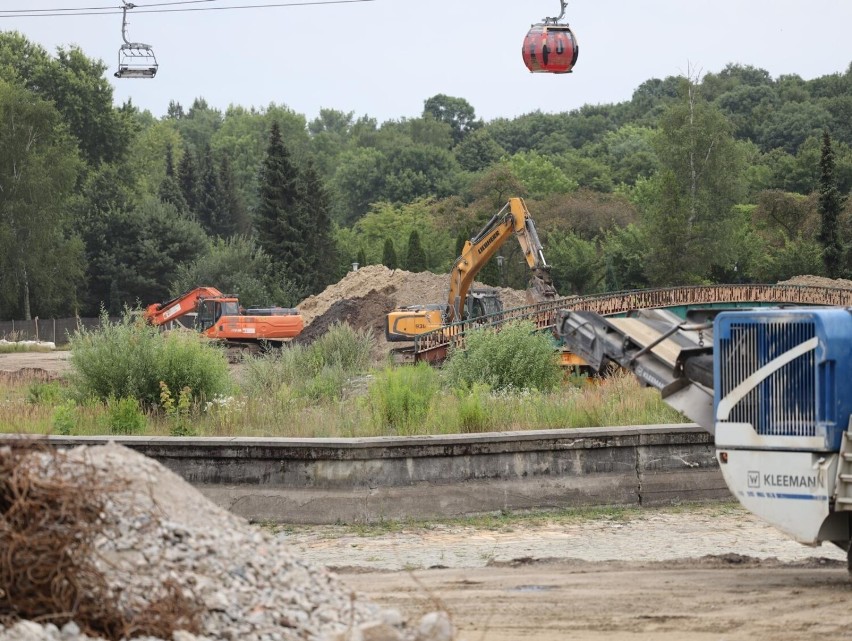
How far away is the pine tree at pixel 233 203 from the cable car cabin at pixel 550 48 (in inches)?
3382

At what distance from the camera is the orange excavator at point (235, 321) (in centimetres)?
4893

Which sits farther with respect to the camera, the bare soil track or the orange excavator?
the orange excavator

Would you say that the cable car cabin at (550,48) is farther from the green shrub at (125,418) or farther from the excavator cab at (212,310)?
the excavator cab at (212,310)

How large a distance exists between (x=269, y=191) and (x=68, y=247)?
1247cm

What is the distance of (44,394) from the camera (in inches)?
848

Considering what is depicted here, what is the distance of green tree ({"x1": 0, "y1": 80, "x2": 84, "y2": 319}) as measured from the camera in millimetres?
76375

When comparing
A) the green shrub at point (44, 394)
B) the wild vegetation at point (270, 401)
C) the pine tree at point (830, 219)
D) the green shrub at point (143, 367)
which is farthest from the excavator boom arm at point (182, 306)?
the green shrub at point (143, 367)

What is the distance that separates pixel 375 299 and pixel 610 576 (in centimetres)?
4264

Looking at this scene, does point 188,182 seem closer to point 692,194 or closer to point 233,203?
point 233,203

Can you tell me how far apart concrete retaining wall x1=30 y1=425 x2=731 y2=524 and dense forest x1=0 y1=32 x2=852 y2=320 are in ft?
168

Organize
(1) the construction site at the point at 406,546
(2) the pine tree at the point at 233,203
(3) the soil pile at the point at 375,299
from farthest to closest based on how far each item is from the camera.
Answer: (2) the pine tree at the point at 233,203, (3) the soil pile at the point at 375,299, (1) the construction site at the point at 406,546

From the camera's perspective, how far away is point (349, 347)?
31.2m

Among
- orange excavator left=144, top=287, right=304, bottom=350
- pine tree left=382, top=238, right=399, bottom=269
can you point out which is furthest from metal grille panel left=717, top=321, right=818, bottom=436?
pine tree left=382, top=238, right=399, bottom=269

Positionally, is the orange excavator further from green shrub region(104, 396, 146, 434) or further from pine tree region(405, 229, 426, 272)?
green shrub region(104, 396, 146, 434)
